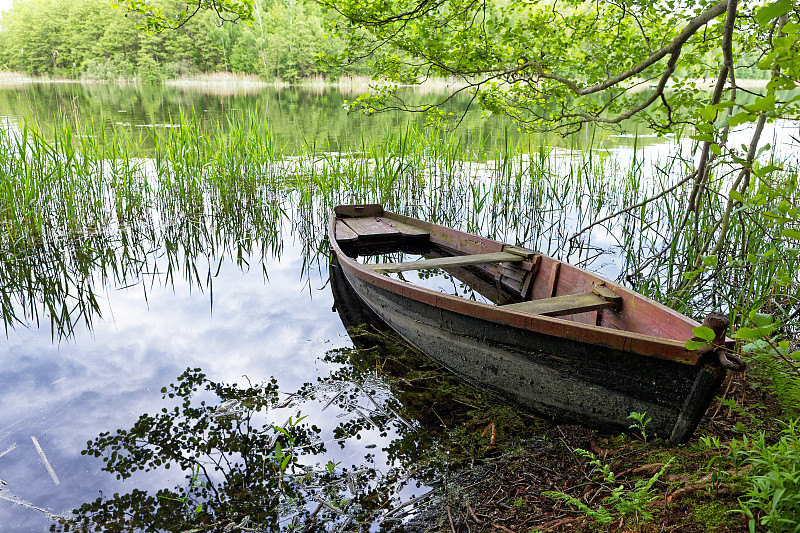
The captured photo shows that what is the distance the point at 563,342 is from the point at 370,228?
3534 mm

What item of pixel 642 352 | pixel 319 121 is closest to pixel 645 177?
pixel 642 352

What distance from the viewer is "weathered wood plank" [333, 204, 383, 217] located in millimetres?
6449

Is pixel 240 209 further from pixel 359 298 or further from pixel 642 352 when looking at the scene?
pixel 642 352

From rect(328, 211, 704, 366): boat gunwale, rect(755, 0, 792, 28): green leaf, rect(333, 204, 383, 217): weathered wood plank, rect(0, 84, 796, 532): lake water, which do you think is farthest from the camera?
rect(333, 204, 383, 217): weathered wood plank

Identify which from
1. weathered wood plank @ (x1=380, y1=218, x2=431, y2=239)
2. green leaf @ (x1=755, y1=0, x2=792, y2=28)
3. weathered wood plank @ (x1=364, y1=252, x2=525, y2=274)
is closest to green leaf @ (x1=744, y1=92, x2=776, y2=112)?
green leaf @ (x1=755, y1=0, x2=792, y2=28)

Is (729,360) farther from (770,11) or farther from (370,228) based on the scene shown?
(370,228)

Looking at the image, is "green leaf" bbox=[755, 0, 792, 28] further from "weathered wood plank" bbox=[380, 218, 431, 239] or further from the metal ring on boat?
"weathered wood plank" bbox=[380, 218, 431, 239]

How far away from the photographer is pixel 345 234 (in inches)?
225

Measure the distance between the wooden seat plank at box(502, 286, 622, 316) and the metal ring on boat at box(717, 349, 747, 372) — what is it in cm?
104

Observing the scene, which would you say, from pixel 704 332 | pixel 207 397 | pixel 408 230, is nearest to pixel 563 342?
pixel 704 332

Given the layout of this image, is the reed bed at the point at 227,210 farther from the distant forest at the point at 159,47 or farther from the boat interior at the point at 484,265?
the distant forest at the point at 159,47

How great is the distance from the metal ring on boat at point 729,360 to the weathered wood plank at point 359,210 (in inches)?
188

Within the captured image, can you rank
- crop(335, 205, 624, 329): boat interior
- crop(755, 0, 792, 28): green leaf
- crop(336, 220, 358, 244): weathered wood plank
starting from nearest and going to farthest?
crop(755, 0, 792, 28): green leaf, crop(335, 205, 624, 329): boat interior, crop(336, 220, 358, 244): weathered wood plank

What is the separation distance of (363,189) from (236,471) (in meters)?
5.34
